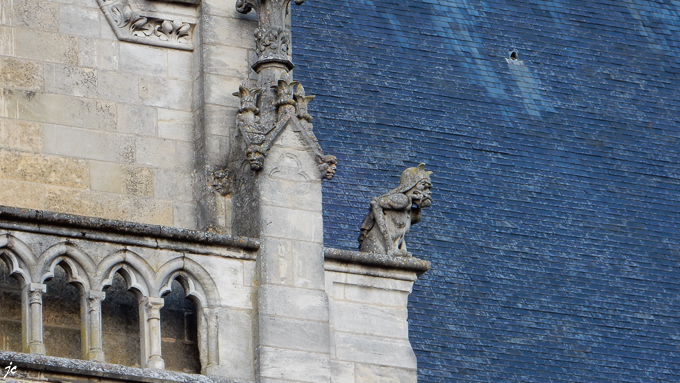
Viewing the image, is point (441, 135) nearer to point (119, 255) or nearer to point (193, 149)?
point (193, 149)

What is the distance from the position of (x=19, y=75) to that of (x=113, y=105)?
27.3 inches

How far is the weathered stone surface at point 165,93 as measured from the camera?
14.8 metres

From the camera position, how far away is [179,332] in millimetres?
13898

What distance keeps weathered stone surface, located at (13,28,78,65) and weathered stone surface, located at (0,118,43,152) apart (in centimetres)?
53

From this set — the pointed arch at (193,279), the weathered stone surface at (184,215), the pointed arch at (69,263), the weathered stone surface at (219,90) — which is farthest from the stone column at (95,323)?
the weathered stone surface at (219,90)

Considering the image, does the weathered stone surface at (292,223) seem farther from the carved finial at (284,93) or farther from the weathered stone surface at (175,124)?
the weathered stone surface at (175,124)

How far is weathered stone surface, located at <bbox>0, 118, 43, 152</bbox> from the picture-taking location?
1416 cm

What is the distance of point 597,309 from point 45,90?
8140 mm

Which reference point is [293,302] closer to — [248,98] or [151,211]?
[151,211]

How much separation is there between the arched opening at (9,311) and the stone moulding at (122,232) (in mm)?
361

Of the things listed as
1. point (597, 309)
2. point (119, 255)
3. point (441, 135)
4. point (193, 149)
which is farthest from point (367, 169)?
point (119, 255)

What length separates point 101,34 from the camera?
14.8 meters

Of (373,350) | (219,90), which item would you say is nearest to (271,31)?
(219,90)

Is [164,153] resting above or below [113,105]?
below
